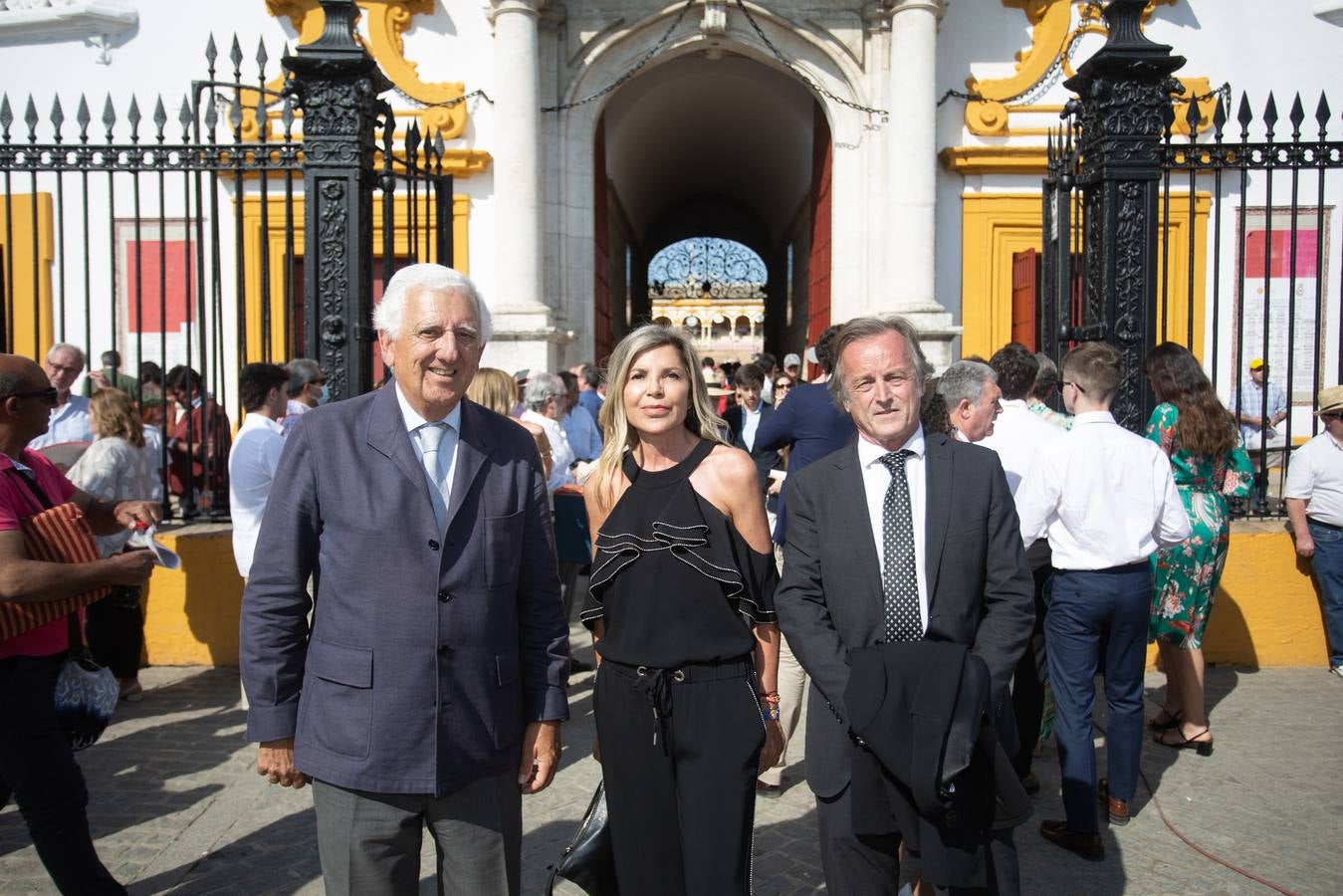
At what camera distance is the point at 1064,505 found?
3.95 m

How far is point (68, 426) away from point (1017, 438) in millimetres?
5455

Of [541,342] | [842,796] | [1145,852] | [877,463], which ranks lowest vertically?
[1145,852]

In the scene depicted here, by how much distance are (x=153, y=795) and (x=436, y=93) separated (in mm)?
8842

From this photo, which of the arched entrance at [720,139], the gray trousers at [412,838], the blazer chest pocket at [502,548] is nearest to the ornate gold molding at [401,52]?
the arched entrance at [720,139]

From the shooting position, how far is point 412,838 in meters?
2.51

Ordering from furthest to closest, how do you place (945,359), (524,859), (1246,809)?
(945,359)
(1246,809)
(524,859)

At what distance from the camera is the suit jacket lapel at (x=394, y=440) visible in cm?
248

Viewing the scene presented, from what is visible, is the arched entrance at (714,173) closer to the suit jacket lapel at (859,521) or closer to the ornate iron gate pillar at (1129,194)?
the ornate iron gate pillar at (1129,194)

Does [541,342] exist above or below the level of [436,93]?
below

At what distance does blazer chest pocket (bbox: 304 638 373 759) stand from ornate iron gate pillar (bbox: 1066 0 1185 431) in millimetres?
Result: 4819

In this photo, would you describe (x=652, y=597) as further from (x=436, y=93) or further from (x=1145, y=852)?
(x=436, y=93)

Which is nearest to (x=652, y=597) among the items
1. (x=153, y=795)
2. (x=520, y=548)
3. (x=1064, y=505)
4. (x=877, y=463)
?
(x=520, y=548)

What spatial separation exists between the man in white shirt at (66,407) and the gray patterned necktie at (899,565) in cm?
536

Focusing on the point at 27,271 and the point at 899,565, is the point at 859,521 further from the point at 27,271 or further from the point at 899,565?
the point at 27,271
